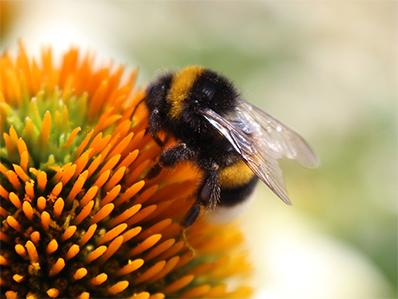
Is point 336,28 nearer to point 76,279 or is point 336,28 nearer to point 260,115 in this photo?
point 260,115

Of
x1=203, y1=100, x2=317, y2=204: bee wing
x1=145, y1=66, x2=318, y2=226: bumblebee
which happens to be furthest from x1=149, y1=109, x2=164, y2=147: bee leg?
x1=203, y1=100, x2=317, y2=204: bee wing

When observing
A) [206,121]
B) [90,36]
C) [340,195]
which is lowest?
[206,121]

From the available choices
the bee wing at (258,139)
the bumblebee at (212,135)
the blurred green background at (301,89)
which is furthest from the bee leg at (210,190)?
the blurred green background at (301,89)

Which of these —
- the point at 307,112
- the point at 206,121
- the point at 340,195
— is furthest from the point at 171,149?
the point at 307,112

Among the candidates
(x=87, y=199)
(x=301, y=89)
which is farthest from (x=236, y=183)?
(x=301, y=89)

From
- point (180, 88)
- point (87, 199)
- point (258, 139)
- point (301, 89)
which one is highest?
point (301, 89)

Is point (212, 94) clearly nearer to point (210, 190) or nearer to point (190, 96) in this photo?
point (190, 96)

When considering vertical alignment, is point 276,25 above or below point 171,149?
above
